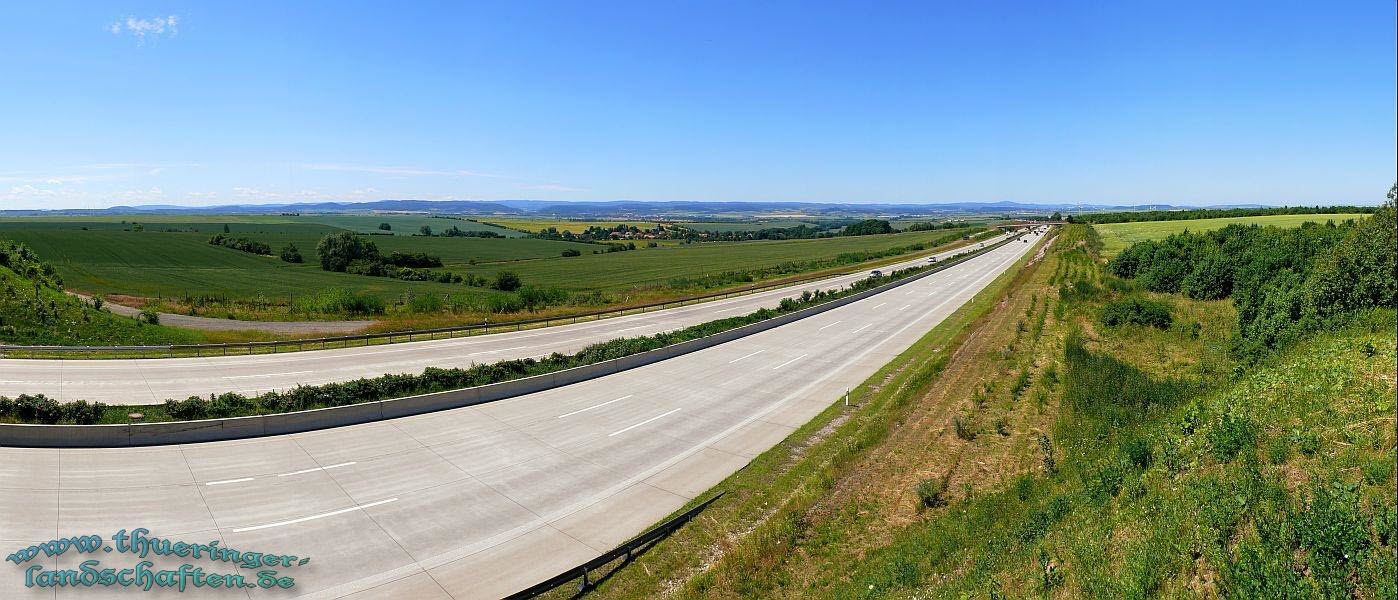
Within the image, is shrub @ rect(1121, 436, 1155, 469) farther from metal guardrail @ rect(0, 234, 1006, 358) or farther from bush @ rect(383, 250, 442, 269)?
bush @ rect(383, 250, 442, 269)

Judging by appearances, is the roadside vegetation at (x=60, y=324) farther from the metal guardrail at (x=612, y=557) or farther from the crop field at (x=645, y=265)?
the crop field at (x=645, y=265)

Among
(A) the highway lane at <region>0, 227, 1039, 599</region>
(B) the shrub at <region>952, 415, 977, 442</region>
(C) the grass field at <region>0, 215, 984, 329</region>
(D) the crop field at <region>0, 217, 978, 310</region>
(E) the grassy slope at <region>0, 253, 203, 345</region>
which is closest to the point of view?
(A) the highway lane at <region>0, 227, 1039, 599</region>

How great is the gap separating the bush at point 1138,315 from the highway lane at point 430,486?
817 inches

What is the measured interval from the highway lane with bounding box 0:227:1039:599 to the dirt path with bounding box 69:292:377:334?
26.1m

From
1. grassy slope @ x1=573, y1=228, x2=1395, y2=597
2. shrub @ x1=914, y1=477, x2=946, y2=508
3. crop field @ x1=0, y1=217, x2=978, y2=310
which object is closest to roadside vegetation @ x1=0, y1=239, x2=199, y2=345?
crop field @ x1=0, y1=217, x2=978, y2=310

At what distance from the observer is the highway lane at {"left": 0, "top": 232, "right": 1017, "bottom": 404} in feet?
85.6

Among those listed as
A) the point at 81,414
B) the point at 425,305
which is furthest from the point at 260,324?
the point at 81,414

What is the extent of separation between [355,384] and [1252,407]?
30935 mm

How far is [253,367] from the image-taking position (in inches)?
1230

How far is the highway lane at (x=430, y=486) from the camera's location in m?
14.0

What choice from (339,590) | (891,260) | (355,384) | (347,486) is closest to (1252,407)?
(339,590)

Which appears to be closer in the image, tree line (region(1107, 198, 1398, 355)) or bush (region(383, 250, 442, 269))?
tree line (region(1107, 198, 1398, 355))

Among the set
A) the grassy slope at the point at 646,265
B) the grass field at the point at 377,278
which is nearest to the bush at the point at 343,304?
the grass field at the point at 377,278

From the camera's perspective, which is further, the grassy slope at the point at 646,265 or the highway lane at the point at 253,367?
the grassy slope at the point at 646,265
